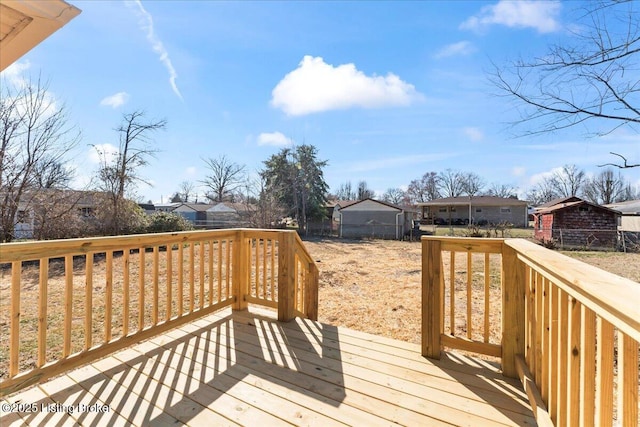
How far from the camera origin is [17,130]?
892 centimetres

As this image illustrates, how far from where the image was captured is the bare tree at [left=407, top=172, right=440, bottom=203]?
42.2 m

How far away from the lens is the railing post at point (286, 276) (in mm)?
3117

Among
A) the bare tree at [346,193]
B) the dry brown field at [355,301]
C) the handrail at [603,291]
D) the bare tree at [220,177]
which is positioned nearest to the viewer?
the handrail at [603,291]

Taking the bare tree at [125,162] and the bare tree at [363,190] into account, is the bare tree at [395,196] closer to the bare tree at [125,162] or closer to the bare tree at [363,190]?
the bare tree at [363,190]

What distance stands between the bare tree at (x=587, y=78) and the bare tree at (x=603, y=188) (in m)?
38.8

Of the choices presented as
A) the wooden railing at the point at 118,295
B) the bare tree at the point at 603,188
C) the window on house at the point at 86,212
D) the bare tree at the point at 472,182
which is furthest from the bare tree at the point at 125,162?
the bare tree at the point at 603,188

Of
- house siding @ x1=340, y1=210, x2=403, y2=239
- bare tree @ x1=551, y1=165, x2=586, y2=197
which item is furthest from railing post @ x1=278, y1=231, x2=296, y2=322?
bare tree @ x1=551, y1=165, x2=586, y2=197

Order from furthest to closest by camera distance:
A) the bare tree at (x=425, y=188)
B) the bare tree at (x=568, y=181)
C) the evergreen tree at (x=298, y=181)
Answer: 1. the bare tree at (x=425, y=188)
2. the bare tree at (x=568, y=181)
3. the evergreen tree at (x=298, y=181)

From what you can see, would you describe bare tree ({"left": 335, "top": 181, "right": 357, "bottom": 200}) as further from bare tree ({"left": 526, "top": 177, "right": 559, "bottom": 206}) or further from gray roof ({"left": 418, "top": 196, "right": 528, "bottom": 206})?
bare tree ({"left": 526, "top": 177, "right": 559, "bottom": 206})

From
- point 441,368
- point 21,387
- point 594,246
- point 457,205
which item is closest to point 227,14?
point 21,387

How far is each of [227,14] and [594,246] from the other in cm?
1633

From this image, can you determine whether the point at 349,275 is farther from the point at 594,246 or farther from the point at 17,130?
the point at 594,246

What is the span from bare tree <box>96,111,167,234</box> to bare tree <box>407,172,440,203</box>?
37.0 m

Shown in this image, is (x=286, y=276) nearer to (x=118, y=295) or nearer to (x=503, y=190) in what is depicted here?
(x=118, y=295)
